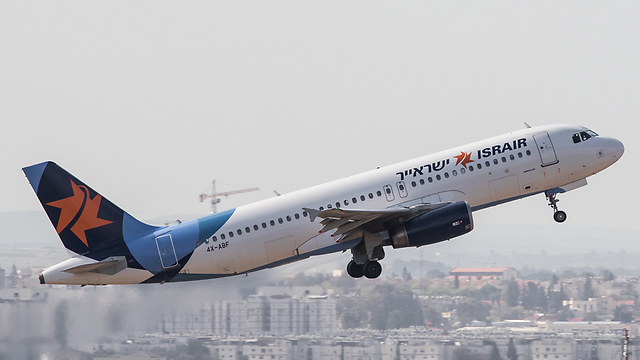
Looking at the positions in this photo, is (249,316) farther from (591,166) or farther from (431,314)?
(591,166)

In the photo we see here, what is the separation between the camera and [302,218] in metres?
34.7

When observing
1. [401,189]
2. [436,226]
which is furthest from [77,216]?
[436,226]

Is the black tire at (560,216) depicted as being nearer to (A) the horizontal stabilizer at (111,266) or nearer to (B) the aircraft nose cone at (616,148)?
(B) the aircraft nose cone at (616,148)

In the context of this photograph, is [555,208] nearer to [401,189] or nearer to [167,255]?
[401,189]

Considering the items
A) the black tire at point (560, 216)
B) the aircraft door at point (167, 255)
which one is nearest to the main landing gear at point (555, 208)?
the black tire at point (560, 216)

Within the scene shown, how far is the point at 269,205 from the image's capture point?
35.0 meters

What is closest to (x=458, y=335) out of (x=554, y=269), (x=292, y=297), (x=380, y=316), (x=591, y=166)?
(x=380, y=316)

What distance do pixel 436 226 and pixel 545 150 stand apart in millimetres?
6066

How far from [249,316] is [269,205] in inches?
639

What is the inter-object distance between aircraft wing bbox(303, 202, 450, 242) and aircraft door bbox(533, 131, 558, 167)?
490cm

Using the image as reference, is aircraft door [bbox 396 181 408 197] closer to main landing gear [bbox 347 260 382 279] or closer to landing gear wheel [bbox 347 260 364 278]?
main landing gear [bbox 347 260 382 279]

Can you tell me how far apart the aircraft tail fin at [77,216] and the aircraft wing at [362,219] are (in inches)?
323

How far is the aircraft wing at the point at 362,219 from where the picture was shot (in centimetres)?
3250

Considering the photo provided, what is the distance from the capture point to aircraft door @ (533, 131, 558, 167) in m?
35.5
